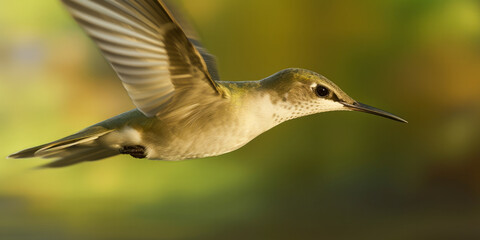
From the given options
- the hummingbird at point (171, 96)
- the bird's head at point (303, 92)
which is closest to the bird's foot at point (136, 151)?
the hummingbird at point (171, 96)

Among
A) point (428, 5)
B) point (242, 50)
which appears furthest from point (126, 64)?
point (428, 5)

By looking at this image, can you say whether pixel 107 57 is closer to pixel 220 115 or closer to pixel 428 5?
pixel 220 115

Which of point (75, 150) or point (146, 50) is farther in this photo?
point (75, 150)

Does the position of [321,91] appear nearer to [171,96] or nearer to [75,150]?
[171,96]

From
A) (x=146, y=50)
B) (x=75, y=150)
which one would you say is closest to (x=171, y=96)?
(x=146, y=50)

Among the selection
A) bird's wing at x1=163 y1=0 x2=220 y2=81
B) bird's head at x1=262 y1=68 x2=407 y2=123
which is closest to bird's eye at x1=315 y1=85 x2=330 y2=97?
bird's head at x1=262 y1=68 x2=407 y2=123

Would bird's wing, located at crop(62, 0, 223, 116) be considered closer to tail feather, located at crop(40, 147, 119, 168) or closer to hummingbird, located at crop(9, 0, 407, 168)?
hummingbird, located at crop(9, 0, 407, 168)
